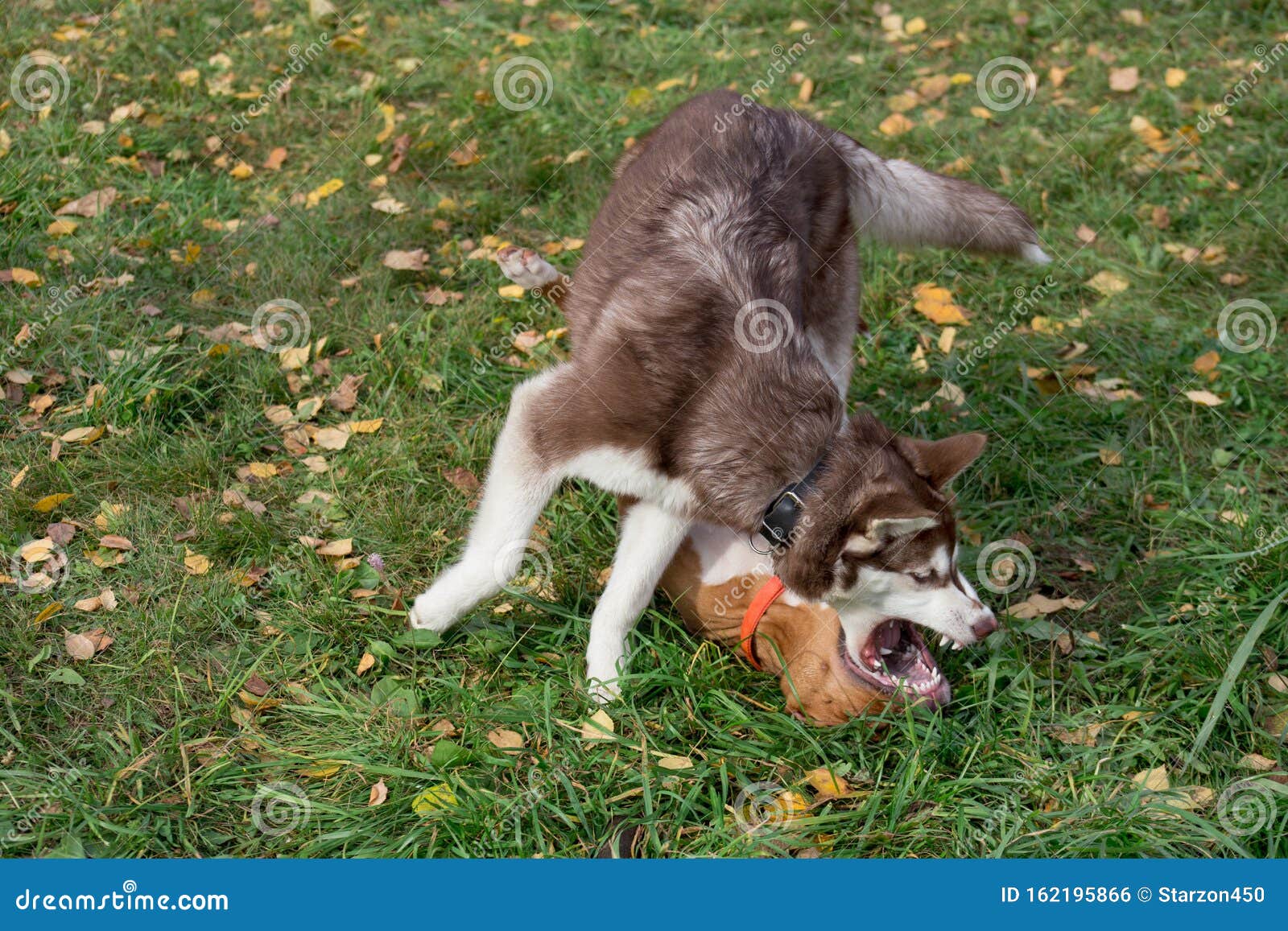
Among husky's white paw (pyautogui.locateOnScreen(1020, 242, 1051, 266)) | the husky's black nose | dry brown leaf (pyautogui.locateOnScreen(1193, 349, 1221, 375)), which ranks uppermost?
husky's white paw (pyautogui.locateOnScreen(1020, 242, 1051, 266))

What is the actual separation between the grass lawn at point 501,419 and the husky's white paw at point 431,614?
0.29 feet

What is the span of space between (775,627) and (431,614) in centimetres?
124

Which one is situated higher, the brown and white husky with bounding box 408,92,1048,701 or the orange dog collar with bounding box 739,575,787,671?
the brown and white husky with bounding box 408,92,1048,701

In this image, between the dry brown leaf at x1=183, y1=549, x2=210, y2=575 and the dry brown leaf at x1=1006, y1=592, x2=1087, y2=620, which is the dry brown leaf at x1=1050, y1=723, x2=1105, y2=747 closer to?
the dry brown leaf at x1=1006, y1=592, x2=1087, y2=620

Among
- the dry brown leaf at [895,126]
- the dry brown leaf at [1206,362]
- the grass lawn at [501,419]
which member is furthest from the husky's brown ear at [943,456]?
the dry brown leaf at [895,126]

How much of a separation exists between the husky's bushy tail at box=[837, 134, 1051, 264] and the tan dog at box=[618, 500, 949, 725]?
180 cm

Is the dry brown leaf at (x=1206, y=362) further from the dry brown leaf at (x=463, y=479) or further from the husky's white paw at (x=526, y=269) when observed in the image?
the dry brown leaf at (x=463, y=479)

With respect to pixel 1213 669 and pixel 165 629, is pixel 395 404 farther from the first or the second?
pixel 1213 669

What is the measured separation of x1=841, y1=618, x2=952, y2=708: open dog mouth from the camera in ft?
12.7

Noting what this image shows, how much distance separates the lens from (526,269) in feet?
17.1

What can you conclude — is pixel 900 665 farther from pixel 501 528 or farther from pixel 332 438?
pixel 332 438

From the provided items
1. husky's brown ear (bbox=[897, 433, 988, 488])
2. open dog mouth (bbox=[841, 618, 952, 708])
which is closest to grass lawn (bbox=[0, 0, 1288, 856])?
open dog mouth (bbox=[841, 618, 952, 708])

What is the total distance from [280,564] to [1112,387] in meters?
3.98

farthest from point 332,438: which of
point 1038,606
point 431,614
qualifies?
point 1038,606
